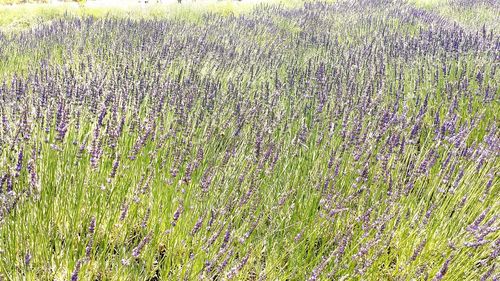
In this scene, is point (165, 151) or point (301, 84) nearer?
point (165, 151)

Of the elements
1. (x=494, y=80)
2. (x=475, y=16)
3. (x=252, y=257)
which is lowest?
(x=252, y=257)

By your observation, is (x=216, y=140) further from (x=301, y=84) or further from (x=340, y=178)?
(x=301, y=84)

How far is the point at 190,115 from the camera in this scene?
2.65 m

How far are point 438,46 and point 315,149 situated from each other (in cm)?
297

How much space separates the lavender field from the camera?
1.57m

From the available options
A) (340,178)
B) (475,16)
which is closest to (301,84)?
(340,178)

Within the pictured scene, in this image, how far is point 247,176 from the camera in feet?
6.61

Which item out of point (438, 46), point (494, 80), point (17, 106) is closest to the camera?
point (17, 106)

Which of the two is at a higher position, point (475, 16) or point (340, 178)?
point (475, 16)

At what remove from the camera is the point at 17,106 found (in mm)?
2416

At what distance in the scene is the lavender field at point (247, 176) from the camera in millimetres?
1570

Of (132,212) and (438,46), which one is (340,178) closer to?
(132,212)

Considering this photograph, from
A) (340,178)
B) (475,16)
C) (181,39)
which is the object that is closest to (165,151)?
(340,178)

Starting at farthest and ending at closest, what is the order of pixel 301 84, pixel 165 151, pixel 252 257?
pixel 301 84 → pixel 165 151 → pixel 252 257
